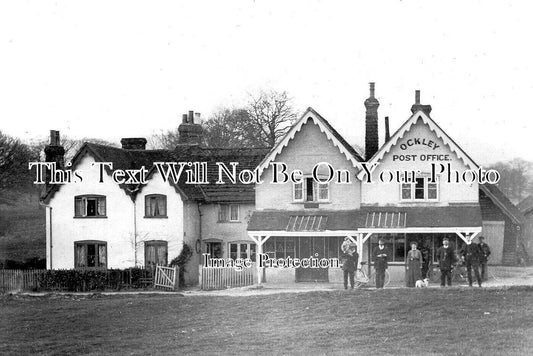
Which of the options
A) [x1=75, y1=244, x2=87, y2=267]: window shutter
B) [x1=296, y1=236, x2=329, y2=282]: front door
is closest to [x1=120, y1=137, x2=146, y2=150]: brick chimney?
[x1=75, y1=244, x2=87, y2=267]: window shutter

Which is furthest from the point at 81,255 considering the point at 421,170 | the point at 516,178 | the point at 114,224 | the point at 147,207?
the point at 516,178

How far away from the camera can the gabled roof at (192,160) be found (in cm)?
4197

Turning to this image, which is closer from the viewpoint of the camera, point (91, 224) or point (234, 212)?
point (91, 224)

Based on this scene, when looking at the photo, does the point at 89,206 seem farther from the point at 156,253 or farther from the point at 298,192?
the point at 298,192

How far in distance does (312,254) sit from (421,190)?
6.03 meters

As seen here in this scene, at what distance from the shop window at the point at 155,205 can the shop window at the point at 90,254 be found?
2862mm

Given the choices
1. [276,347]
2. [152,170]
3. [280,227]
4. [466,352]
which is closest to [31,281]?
[152,170]

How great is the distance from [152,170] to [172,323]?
17814 millimetres

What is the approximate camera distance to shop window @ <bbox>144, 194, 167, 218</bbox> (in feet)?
136

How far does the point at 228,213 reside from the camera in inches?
1689

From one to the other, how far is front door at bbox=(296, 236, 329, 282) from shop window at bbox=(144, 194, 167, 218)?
7.24m

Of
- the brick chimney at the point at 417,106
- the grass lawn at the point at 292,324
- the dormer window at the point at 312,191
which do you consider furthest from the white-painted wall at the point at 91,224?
the brick chimney at the point at 417,106

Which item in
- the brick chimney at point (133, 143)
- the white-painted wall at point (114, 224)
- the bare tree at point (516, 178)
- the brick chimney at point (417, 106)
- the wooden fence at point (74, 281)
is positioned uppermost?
the brick chimney at point (417, 106)

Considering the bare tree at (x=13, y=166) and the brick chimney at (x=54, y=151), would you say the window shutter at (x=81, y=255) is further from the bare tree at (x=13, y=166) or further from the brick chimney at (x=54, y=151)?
the bare tree at (x=13, y=166)
